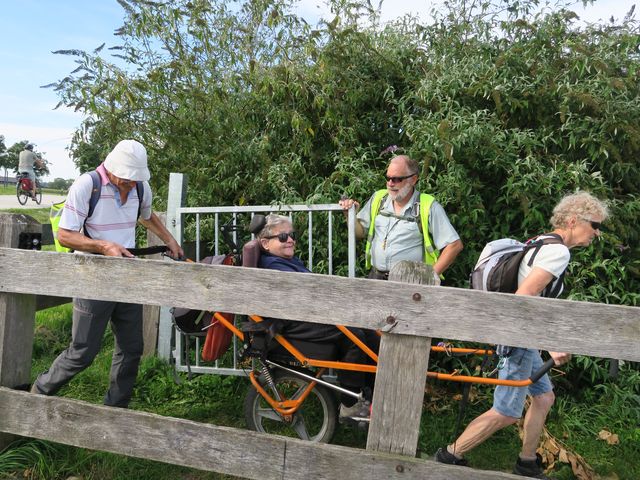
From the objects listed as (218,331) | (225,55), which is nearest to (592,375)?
(218,331)

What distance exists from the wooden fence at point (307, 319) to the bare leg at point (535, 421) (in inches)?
42.3

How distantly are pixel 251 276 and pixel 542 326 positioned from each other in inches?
51.7

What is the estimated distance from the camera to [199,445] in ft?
8.91

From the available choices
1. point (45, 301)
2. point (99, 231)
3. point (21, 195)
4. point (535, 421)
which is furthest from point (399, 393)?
point (21, 195)

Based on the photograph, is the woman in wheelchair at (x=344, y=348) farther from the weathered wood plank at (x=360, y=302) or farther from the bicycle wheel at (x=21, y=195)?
the bicycle wheel at (x=21, y=195)

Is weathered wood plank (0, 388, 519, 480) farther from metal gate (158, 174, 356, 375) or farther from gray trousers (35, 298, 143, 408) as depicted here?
metal gate (158, 174, 356, 375)

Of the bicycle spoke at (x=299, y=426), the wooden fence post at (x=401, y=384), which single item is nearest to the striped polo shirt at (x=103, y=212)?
the bicycle spoke at (x=299, y=426)

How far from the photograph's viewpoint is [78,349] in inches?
138

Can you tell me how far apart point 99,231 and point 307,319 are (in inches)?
72.1

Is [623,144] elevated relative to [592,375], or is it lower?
elevated

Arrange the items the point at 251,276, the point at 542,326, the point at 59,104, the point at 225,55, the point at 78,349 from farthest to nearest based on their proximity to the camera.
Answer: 1. the point at 225,55
2. the point at 59,104
3. the point at 78,349
4. the point at 251,276
5. the point at 542,326

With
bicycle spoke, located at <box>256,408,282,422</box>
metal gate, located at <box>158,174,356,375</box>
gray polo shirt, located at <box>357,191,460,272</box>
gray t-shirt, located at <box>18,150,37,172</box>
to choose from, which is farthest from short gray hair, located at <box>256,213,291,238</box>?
gray t-shirt, located at <box>18,150,37,172</box>

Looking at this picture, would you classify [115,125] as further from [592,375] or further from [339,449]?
[592,375]

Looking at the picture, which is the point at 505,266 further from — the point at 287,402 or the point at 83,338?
the point at 83,338
